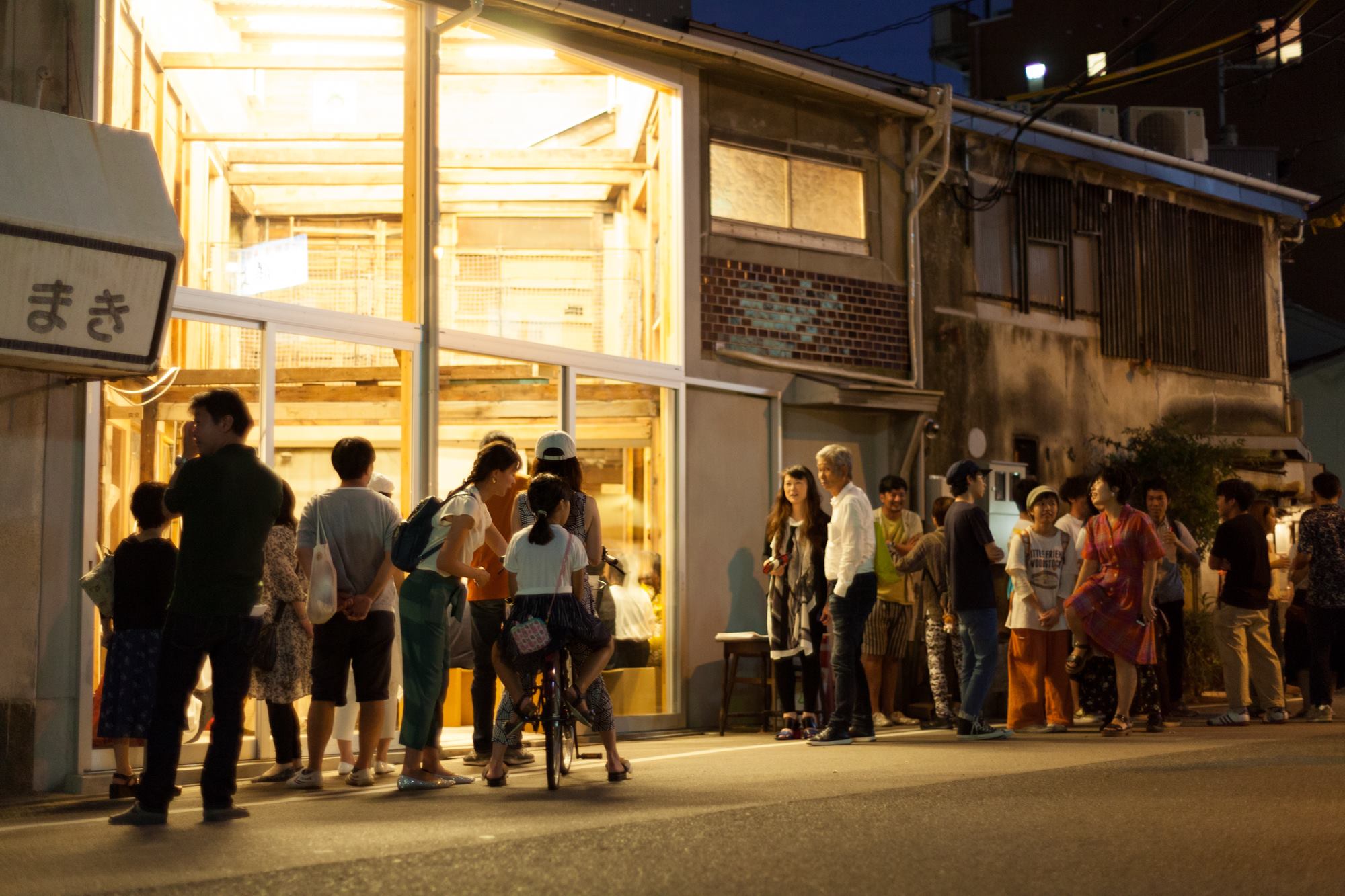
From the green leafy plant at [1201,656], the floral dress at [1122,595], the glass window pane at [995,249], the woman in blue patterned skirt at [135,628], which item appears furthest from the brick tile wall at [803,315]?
the woman in blue patterned skirt at [135,628]

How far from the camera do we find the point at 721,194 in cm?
1459

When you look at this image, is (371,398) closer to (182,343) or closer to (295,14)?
(182,343)

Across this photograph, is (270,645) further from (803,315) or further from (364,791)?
(803,315)

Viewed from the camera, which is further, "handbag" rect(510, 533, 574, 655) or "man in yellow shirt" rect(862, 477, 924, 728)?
"man in yellow shirt" rect(862, 477, 924, 728)

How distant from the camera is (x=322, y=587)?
840cm

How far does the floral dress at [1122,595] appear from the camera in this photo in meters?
11.8

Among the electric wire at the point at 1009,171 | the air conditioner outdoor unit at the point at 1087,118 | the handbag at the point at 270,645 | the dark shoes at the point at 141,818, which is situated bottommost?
the dark shoes at the point at 141,818

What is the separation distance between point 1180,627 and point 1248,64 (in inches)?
986

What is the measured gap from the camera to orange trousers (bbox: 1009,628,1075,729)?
12094 mm

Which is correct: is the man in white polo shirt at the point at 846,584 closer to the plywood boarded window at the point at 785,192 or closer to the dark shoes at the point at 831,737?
the dark shoes at the point at 831,737

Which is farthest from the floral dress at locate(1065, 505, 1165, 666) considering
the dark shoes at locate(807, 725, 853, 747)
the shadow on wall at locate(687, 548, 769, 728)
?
the shadow on wall at locate(687, 548, 769, 728)

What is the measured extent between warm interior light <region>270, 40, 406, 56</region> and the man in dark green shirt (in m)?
5.11

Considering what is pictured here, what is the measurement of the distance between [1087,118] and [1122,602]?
33.4 ft

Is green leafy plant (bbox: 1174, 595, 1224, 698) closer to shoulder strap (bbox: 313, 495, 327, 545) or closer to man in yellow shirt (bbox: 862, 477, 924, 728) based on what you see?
man in yellow shirt (bbox: 862, 477, 924, 728)
